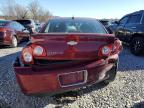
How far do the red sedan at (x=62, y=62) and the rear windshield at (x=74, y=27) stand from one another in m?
0.72

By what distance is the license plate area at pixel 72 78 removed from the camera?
3.51 metres

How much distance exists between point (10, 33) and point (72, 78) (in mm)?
7709

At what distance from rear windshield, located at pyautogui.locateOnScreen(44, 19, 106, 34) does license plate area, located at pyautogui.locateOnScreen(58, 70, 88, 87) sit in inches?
42.1

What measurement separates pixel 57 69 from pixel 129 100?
4.49 feet

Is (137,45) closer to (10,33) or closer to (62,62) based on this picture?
(62,62)

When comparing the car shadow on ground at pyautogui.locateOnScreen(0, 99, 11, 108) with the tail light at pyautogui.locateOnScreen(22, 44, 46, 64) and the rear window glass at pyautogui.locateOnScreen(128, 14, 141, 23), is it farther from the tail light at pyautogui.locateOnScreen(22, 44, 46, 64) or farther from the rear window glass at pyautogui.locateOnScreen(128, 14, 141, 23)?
the rear window glass at pyautogui.locateOnScreen(128, 14, 141, 23)

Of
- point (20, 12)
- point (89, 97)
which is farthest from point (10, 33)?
point (20, 12)

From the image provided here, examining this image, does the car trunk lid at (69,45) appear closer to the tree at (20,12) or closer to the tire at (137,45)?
the tire at (137,45)

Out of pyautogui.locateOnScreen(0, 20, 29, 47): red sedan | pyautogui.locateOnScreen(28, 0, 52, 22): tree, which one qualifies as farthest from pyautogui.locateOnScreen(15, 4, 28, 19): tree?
pyautogui.locateOnScreen(0, 20, 29, 47): red sedan

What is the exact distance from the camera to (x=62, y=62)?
365 cm

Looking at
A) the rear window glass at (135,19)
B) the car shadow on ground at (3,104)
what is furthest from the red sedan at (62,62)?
the rear window glass at (135,19)

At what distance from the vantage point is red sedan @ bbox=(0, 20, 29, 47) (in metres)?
10.2

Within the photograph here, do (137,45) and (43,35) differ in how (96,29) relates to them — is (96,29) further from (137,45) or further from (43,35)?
(137,45)

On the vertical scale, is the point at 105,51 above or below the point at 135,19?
below
